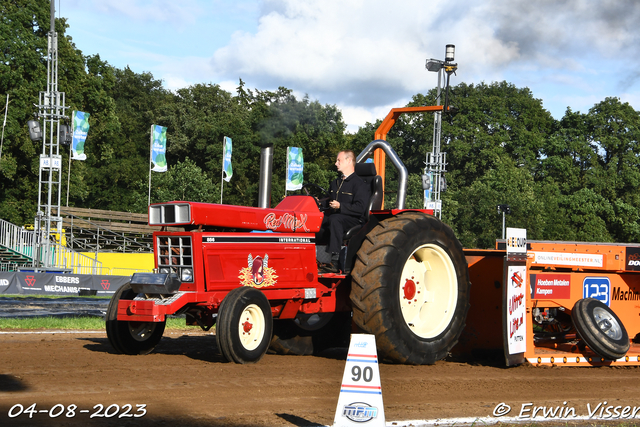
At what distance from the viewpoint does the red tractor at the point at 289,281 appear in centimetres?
660

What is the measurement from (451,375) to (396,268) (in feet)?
3.97

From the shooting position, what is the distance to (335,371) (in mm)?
6812

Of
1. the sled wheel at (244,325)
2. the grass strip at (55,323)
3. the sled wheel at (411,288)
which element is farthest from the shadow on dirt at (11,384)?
the grass strip at (55,323)

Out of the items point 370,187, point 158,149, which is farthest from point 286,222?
point 158,149

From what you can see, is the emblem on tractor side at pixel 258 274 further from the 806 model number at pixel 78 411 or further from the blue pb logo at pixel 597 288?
the blue pb logo at pixel 597 288

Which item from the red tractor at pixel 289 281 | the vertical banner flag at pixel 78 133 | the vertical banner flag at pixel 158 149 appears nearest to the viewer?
the red tractor at pixel 289 281

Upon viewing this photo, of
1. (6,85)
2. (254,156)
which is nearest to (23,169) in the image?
(6,85)

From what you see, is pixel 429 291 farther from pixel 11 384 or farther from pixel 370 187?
pixel 11 384

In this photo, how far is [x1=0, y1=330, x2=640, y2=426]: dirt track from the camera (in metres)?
4.66

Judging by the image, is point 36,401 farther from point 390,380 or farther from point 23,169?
point 23,169

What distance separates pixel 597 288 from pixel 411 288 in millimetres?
2773

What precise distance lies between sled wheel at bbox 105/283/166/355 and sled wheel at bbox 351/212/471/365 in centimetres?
217

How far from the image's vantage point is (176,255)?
22.4 ft

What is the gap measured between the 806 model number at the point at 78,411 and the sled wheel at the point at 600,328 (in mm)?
5452
